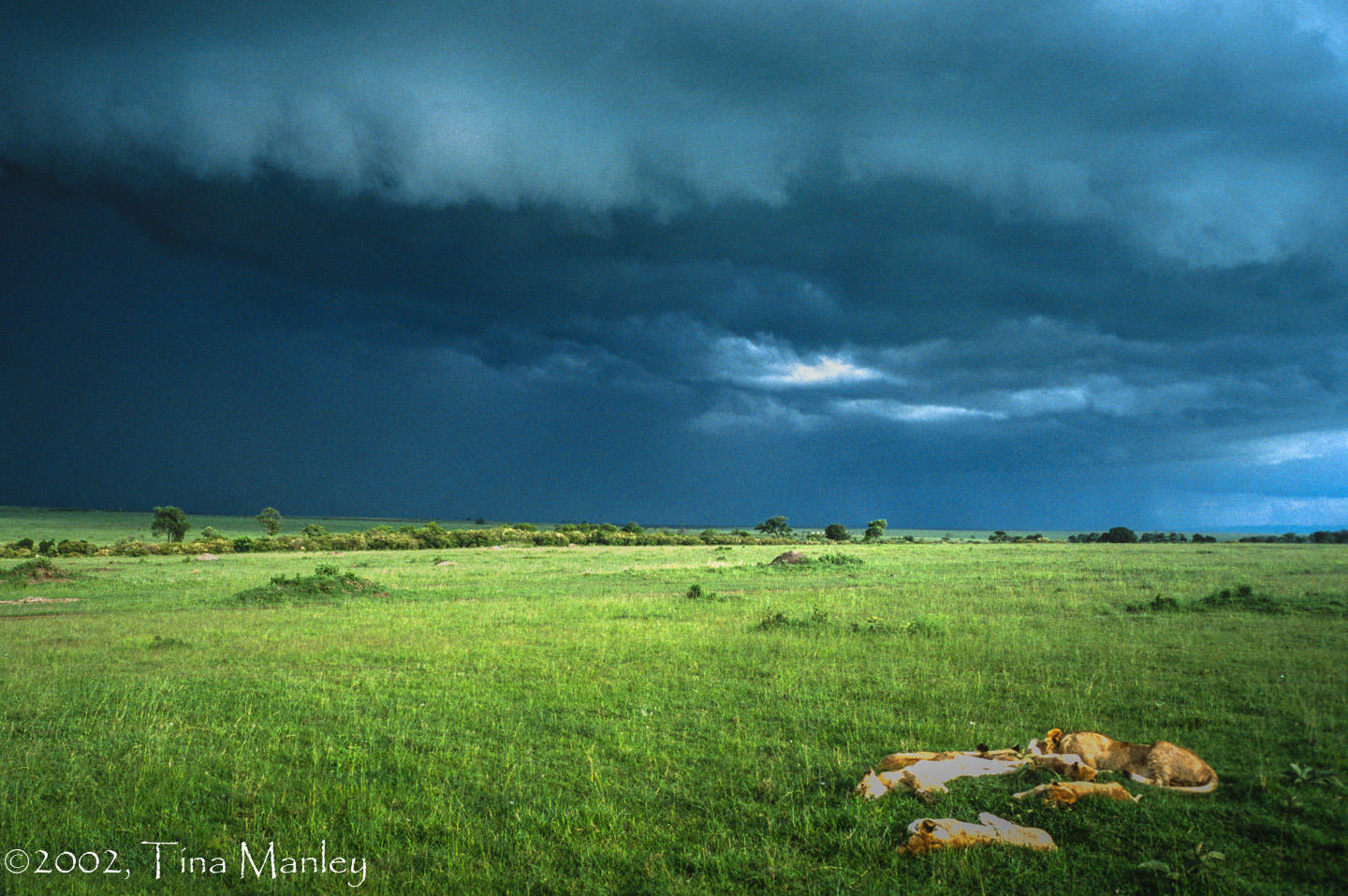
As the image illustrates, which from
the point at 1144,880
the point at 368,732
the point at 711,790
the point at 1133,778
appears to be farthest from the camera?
the point at 368,732

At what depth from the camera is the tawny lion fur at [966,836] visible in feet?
21.9

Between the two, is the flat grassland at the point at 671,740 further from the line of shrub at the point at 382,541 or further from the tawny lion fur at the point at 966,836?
the line of shrub at the point at 382,541

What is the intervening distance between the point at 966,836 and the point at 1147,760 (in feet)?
8.87

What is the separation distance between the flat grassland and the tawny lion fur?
0.18 meters

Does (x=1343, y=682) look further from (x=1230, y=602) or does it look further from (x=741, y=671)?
(x=1230, y=602)

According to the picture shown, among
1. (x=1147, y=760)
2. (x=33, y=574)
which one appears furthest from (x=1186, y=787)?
(x=33, y=574)

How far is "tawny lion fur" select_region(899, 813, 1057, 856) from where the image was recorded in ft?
21.9

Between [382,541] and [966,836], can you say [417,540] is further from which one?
[966,836]

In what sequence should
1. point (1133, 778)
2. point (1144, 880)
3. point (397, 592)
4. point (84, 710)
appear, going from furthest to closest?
1. point (397, 592)
2. point (84, 710)
3. point (1133, 778)
4. point (1144, 880)

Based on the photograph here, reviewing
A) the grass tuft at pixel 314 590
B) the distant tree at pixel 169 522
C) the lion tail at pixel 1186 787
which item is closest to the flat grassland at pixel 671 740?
the lion tail at pixel 1186 787

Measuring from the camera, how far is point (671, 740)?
10.7 metres

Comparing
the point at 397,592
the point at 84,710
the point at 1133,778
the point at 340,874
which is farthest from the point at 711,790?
the point at 397,592

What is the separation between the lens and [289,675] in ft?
51.6

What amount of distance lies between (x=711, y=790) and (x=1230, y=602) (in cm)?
1783
